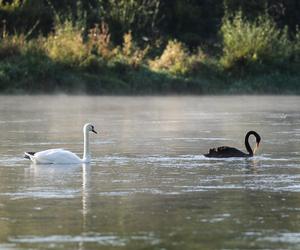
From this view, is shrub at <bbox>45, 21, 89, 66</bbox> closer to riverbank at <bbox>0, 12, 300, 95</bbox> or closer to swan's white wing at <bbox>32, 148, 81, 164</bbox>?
riverbank at <bbox>0, 12, 300, 95</bbox>

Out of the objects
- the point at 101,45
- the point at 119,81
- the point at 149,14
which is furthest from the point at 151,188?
the point at 149,14

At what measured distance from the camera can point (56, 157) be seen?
1789 centimetres

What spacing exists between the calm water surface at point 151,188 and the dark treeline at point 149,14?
2077 cm

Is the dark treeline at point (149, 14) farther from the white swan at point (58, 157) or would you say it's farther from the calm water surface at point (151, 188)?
the white swan at point (58, 157)

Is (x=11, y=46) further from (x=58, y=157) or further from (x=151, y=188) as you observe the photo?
(x=151, y=188)

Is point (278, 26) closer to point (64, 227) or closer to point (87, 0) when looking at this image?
point (87, 0)

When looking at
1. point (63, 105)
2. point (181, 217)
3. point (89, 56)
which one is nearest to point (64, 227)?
point (181, 217)

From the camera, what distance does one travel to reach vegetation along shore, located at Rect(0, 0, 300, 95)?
43.2 meters

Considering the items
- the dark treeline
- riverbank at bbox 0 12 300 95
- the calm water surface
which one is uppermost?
the dark treeline

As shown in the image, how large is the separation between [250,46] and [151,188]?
3164 centimetres

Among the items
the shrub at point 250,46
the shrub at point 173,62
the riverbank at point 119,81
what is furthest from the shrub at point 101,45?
the shrub at point 250,46

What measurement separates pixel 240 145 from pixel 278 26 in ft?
109

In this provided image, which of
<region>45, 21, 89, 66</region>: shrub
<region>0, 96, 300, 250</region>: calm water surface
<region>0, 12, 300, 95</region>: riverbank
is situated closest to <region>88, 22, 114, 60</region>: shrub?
<region>0, 12, 300, 95</region>: riverbank

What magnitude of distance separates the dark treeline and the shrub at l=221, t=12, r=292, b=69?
3047mm
